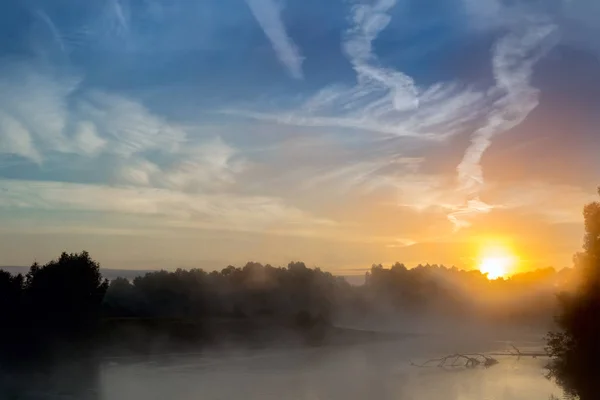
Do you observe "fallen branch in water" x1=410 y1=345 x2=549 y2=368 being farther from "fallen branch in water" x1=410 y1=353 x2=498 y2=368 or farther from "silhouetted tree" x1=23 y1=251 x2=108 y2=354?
"silhouetted tree" x1=23 y1=251 x2=108 y2=354

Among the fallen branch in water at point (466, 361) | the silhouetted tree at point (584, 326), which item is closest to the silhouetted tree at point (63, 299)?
the fallen branch in water at point (466, 361)

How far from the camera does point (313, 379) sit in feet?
160

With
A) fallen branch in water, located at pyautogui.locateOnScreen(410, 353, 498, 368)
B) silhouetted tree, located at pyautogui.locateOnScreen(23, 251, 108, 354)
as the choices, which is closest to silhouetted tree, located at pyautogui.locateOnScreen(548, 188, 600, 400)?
fallen branch in water, located at pyautogui.locateOnScreen(410, 353, 498, 368)

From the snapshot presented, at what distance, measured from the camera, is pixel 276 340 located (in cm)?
8850

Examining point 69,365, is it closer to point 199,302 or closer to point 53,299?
point 53,299

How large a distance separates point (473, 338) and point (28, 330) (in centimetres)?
6419

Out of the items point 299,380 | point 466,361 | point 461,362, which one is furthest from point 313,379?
point 466,361

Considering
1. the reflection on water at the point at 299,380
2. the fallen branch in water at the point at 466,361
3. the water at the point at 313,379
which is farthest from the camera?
the fallen branch in water at the point at 466,361

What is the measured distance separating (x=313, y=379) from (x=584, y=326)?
19978 millimetres

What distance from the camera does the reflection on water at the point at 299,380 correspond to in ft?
132

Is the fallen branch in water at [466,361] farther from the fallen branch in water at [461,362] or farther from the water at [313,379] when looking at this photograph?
the water at [313,379]

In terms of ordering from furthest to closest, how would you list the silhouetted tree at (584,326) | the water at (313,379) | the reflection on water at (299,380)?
the water at (313,379) < the reflection on water at (299,380) < the silhouetted tree at (584,326)

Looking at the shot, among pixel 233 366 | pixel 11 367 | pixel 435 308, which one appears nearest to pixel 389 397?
pixel 233 366

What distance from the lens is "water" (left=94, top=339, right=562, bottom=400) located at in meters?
40.5
